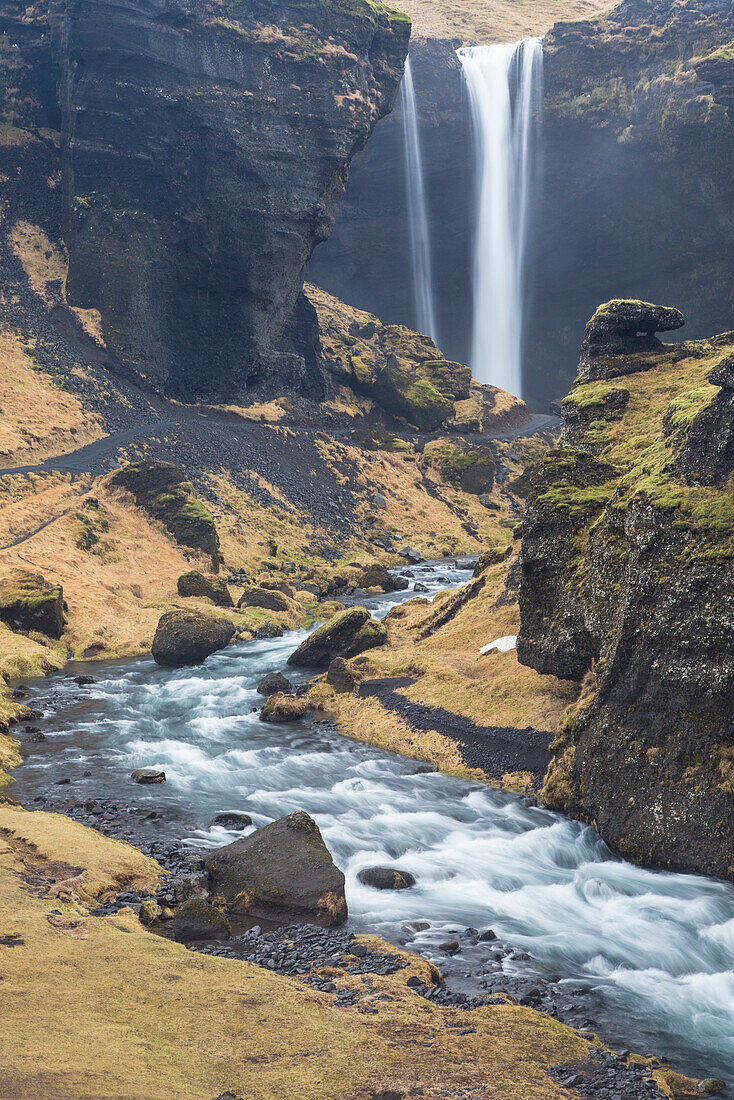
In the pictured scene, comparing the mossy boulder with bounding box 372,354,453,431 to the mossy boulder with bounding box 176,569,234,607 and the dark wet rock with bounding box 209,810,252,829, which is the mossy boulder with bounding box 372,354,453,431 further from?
the dark wet rock with bounding box 209,810,252,829

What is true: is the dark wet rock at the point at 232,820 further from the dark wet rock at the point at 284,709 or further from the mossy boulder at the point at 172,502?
the mossy boulder at the point at 172,502

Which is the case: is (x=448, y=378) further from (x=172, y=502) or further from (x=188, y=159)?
(x=172, y=502)

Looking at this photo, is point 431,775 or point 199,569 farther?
point 199,569

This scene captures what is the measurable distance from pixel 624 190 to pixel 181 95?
53966mm

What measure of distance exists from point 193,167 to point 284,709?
57.9 m

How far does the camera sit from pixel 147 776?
18156 millimetres

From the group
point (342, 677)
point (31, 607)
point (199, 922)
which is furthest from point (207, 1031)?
point (31, 607)

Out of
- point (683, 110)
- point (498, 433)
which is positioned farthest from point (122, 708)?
point (683, 110)

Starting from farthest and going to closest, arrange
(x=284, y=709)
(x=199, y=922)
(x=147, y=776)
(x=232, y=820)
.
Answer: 1. (x=284, y=709)
2. (x=147, y=776)
3. (x=232, y=820)
4. (x=199, y=922)

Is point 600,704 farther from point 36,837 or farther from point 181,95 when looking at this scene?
point 181,95

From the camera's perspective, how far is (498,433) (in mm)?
86312

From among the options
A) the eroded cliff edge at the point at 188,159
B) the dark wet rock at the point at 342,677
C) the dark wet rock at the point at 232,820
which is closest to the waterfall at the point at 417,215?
the eroded cliff edge at the point at 188,159

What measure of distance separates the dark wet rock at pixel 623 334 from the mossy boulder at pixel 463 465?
4989 cm

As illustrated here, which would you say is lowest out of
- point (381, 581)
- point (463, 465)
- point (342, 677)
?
point (381, 581)
